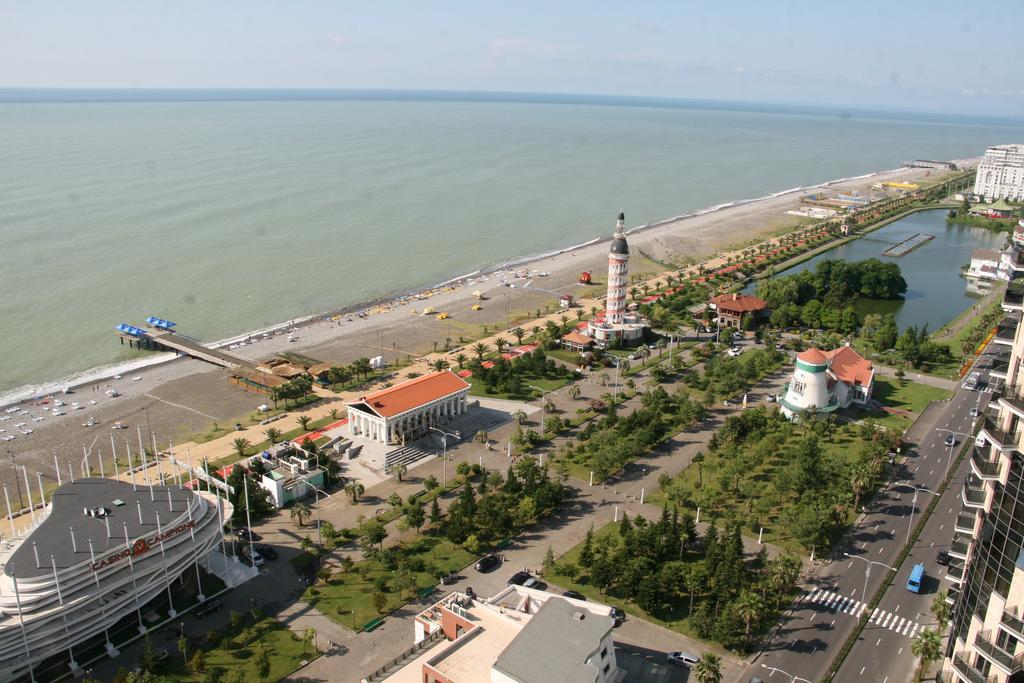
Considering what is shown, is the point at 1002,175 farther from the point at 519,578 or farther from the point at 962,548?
the point at 519,578

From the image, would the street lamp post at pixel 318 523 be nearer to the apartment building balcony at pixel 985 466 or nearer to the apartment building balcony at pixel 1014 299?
the apartment building balcony at pixel 985 466

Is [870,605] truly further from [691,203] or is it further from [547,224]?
[691,203]

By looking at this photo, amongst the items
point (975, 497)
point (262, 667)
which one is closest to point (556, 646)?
point (262, 667)

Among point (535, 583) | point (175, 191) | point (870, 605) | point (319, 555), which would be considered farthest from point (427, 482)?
point (175, 191)

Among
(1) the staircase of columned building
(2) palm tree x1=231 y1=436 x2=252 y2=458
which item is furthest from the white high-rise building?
(2) palm tree x1=231 y1=436 x2=252 y2=458

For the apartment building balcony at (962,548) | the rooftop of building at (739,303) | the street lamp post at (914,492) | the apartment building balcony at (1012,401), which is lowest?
the street lamp post at (914,492)

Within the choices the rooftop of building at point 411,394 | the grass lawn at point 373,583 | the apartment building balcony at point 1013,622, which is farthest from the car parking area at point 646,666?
the rooftop of building at point 411,394

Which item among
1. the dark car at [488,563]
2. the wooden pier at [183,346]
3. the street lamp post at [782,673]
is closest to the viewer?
the street lamp post at [782,673]
